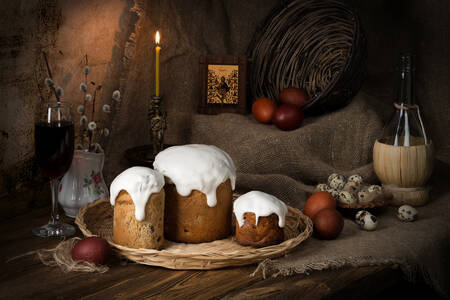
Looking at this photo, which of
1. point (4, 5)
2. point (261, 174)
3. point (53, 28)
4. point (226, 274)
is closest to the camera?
point (226, 274)

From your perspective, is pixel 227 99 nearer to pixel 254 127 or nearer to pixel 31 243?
pixel 254 127

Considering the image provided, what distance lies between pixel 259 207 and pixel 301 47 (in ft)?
2.91

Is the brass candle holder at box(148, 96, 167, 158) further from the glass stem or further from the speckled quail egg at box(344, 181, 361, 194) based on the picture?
Result: the speckled quail egg at box(344, 181, 361, 194)

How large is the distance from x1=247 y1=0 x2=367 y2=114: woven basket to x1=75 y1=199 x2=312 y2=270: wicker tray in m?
0.72

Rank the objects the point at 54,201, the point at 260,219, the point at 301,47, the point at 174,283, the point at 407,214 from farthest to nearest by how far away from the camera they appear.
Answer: the point at 301,47 → the point at 407,214 → the point at 54,201 → the point at 260,219 → the point at 174,283

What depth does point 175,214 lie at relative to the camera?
120 cm

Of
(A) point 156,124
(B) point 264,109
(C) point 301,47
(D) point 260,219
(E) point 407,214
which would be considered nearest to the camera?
(D) point 260,219

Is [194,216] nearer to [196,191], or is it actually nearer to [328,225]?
[196,191]

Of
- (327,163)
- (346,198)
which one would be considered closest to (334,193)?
(346,198)

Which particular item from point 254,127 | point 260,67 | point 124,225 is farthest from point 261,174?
point 124,225

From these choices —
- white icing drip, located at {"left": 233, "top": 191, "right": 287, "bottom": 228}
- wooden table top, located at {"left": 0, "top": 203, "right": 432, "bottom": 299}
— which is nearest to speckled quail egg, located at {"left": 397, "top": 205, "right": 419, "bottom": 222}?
wooden table top, located at {"left": 0, "top": 203, "right": 432, "bottom": 299}

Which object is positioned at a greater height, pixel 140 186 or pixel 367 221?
pixel 140 186

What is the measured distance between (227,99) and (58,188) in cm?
66

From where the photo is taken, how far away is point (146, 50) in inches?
69.7
